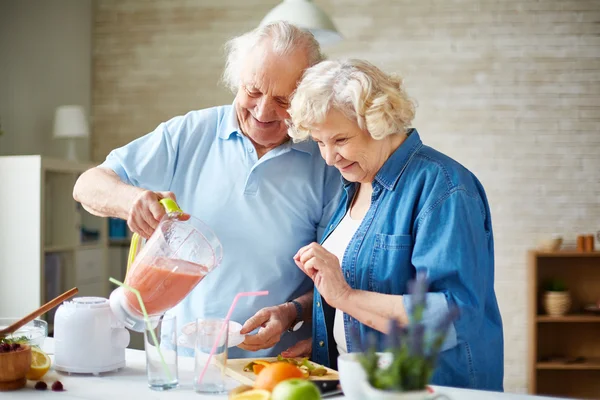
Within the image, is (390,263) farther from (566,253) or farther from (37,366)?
(566,253)

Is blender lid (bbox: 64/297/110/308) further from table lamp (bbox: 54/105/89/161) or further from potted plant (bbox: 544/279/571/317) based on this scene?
potted plant (bbox: 544/279/571/317)

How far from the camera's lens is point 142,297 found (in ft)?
5.21

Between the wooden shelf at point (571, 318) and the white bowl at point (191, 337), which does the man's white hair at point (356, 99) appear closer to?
the white bowl at point (191, 337)

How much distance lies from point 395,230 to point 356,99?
34cm

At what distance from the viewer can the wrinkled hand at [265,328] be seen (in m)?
1.85

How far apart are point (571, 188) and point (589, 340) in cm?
112

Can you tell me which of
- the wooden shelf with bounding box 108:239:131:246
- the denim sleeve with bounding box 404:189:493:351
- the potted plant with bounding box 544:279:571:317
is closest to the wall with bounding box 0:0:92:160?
the wooden shelf with bounding box 108:239:131:246

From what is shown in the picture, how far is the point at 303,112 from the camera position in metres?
1.79

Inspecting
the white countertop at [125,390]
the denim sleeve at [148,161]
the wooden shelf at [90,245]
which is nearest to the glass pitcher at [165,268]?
the white countertop at [125,390]

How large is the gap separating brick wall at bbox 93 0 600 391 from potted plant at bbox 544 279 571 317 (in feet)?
0.93

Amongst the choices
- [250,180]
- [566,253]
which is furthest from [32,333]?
[566,253]

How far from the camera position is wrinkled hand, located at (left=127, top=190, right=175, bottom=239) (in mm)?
1677

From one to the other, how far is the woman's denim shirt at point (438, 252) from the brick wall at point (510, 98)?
3640mm

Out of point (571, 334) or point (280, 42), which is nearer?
point (280, 42)
